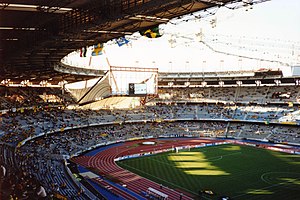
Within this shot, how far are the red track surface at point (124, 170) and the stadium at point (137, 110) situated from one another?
0.14 meters

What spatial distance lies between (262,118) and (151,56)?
103 ft

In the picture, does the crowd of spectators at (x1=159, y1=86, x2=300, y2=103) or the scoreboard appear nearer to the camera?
the scoreboard

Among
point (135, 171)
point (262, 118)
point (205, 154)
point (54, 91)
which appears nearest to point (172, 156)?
point (205, 154)

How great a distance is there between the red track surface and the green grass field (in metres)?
1.15

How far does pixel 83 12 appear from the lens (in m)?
15.0

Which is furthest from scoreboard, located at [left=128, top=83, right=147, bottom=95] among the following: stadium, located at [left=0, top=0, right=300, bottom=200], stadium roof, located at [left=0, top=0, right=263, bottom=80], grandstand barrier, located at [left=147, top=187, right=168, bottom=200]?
stadium roof, located at [left=0, top=0, right=263, bottom=80]

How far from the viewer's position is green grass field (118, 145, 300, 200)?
81.7ft

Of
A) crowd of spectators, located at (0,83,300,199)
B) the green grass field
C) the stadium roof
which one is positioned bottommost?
the green grass field

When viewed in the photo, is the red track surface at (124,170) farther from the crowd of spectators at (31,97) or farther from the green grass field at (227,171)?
the crowd of spectators at (31,97)

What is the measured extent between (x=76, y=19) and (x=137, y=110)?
42198mm

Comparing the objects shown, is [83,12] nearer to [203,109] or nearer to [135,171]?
[135,171]

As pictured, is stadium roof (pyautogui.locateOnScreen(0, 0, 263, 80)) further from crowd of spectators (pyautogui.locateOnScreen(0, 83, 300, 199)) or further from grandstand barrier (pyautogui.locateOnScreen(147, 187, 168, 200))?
grandstand barrier (pyautogui.locateOnScreen(147, 187, 168, 200))

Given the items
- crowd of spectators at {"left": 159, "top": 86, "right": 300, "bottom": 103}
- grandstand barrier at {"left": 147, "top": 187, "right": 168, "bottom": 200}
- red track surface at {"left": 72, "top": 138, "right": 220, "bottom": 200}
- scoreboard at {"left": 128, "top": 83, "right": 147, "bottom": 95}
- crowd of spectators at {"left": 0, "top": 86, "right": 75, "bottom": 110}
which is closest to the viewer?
grandstand barrier at {"left": 147, "top": 187, "right": 168, "bottom": 200}

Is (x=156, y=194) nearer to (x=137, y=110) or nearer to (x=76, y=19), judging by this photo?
(x=76, y=19)
